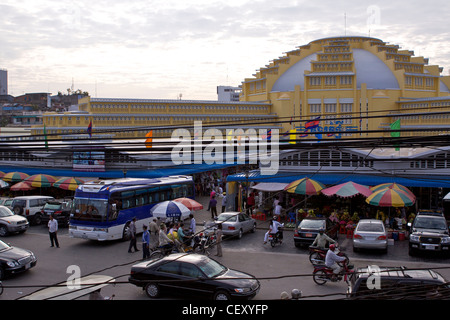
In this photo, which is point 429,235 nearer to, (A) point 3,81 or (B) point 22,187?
(B) point 22,187

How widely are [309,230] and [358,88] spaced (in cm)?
3518

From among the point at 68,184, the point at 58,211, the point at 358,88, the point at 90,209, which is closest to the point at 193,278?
the point at 90,209

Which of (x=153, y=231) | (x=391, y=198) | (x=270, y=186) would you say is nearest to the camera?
(x=153, y=231)

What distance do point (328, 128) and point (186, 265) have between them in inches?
1291

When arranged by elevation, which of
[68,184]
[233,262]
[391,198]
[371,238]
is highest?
[391,198]

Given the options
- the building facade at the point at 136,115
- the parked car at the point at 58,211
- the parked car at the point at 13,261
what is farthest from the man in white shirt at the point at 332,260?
the building facade at the point at 136,115

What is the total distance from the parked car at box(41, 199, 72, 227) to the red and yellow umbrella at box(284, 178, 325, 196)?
10.9 m

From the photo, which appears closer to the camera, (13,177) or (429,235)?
(429,235)

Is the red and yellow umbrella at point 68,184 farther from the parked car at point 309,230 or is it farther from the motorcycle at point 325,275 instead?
the motorcycle at point 325,275

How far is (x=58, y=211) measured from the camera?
72.9 feet

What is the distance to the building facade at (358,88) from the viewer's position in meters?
47.4

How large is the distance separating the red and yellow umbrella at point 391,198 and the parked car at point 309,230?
2.38 meters

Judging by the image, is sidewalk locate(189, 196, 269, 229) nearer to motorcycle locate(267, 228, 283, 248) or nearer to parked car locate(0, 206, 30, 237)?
motorcycle locate(267, 228, 283, 248)
